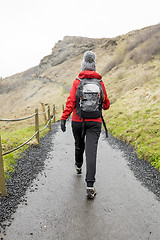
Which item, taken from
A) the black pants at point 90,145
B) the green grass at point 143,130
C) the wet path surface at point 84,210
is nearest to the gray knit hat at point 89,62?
the black pants at point 90,145

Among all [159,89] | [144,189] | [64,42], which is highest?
[64,42]

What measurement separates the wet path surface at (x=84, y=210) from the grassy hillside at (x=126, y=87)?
137 centimetres

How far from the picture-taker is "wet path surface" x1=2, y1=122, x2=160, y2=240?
2.48 meters

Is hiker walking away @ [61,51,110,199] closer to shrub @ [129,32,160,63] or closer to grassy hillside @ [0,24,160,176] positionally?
grassy hillside @ [0,24,160,176]

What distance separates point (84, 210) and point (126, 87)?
14.6m

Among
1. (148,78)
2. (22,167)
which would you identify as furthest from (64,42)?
(22,167)

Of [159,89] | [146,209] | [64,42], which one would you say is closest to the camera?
[146,209]

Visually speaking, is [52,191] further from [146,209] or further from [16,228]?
[146,209]

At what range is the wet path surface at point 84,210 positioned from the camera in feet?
8.15

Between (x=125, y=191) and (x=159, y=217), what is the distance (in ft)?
2.80

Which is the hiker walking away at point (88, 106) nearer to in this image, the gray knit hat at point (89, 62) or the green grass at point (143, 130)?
the gray knit hat at point (89, 62)

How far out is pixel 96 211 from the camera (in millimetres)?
2951

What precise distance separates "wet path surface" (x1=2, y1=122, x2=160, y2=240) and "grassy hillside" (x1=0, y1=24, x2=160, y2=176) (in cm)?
137

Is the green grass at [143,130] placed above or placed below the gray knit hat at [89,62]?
below
